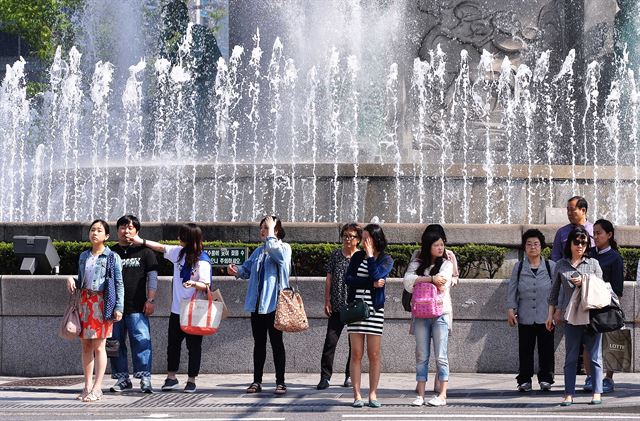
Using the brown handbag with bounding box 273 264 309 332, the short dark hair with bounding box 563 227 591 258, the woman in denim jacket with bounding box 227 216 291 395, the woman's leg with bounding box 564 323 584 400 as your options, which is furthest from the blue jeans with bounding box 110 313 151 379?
the short dark hair with bounding box 563 227 591 258

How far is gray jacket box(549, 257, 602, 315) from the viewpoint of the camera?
10984mm

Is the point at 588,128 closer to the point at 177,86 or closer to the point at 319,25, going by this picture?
the point at 319,25

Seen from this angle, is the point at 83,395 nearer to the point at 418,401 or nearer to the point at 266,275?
the point at 266,275

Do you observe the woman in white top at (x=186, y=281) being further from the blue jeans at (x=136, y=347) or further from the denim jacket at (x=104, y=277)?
the denim jacket at (x=104, y=277)

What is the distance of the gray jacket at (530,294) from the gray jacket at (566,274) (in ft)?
1.90

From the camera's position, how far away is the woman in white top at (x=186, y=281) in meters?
11.6

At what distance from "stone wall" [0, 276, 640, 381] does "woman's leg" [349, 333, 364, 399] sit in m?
2.19

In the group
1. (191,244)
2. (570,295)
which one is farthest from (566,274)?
(191,244)

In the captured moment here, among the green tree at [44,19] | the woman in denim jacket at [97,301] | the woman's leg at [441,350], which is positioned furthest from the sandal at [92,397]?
the green tree at [44,19]

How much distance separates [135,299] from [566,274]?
3844 millimetres

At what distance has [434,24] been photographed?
2634 centimetres

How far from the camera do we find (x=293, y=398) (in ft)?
36.8

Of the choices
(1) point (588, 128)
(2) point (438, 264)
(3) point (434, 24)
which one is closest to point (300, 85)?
(3) point (434, 24)

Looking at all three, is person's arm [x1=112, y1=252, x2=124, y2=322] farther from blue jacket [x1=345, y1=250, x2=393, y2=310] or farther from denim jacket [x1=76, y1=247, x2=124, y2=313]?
blue jacket [x1=345, y1=250, x2=393, y2=310]
